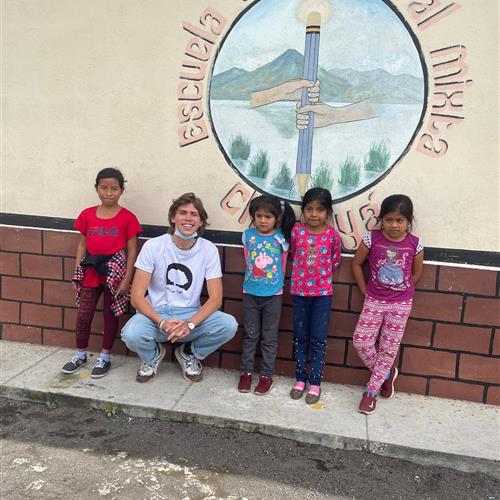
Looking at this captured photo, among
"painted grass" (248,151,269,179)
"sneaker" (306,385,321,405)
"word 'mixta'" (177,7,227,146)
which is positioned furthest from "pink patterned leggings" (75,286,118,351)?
"sneaker" (306,385,321,405)

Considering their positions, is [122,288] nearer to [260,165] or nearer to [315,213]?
[260,165]

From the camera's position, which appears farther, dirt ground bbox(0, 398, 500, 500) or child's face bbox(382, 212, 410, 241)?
child's face bbox(382, 212, 410, 241)

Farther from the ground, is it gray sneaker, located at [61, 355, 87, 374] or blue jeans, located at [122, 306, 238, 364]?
blue jeans, located at [122, 306, 238, 364]

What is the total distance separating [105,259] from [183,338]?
0.73 metres

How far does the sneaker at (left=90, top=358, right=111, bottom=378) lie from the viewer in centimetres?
327

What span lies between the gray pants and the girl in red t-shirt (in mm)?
852

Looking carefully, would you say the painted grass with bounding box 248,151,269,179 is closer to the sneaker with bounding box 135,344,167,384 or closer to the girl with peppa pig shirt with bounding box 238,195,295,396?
the girl with peppa pig shirt with bounding box 238,195,295,396

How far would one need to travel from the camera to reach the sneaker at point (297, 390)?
3.07 meters

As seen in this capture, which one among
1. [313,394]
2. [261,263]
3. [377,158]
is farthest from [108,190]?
[313,394]

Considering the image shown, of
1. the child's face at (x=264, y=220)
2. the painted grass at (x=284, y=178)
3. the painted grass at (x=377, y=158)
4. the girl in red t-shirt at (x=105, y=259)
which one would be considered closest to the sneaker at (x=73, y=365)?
the girl in red t-shirt at (x=105, y=259)

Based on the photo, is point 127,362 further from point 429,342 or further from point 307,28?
point 307,28

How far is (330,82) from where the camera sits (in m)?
3.04

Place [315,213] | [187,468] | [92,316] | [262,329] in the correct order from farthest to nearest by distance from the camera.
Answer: [92,316], [262,329], [315,213], [187,468]

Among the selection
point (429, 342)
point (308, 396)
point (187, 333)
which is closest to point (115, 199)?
point (187, 333)
